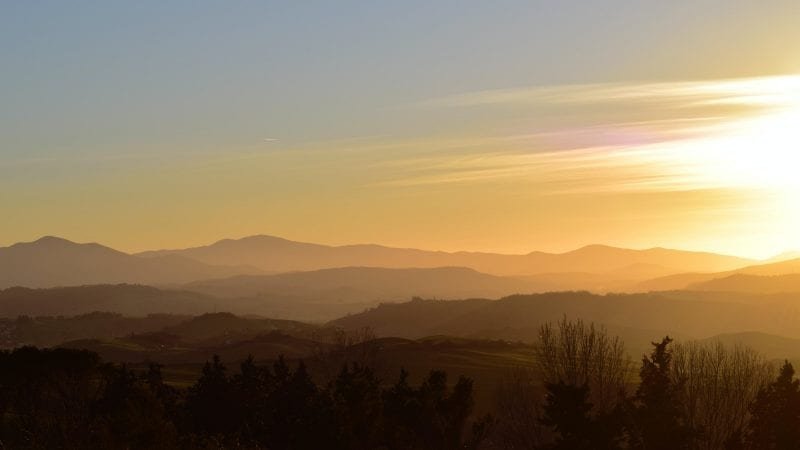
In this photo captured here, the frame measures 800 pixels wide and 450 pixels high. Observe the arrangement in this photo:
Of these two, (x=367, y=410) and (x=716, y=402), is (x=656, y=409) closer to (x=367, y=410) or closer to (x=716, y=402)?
(x=367, y=410)

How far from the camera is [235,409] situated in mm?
62281

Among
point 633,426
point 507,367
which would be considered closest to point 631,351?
point 507,367

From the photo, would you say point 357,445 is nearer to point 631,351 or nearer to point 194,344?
point 194,344

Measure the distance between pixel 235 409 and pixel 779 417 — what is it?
113 feet

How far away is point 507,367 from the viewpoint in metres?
112

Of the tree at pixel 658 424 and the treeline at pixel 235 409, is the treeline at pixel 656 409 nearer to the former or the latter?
the tree at pixel 658 424

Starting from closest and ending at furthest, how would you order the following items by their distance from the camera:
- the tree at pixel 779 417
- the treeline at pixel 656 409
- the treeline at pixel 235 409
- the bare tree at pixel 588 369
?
the treeline at pixel 656 409 → the tree at pixel 779 417 → the treeline at pixel 235 409 → the bare tree at pixel 588 369

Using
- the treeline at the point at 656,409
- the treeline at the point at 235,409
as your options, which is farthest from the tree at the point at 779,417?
the treeline at the point at 235,409

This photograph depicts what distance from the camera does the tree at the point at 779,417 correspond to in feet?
147

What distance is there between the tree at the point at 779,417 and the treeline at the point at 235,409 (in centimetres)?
1474

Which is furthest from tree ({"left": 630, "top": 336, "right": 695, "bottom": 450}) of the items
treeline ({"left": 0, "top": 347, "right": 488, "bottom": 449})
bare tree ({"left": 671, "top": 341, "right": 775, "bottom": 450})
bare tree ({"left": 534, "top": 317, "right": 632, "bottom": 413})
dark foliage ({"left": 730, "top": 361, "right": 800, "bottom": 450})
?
bare tree ({"left": 534, "top": 317, "right": 632, "bottom": 413})

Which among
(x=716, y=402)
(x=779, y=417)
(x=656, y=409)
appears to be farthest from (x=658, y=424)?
(x=716, y=402)

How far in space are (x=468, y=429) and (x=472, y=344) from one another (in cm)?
6523

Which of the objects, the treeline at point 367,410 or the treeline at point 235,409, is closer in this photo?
the treeline at point 367,410
